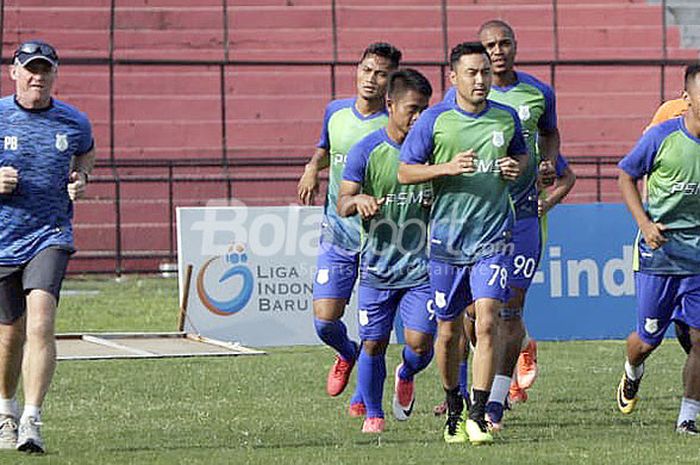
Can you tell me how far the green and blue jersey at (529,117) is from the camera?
33.8 feet

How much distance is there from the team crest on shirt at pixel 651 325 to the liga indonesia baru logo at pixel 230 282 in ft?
23.1

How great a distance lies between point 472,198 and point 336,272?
226 centimetres

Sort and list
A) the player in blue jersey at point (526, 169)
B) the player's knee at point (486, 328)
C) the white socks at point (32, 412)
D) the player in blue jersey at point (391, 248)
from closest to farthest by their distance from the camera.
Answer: the white socks at point (32, 412)
the player's knee at point (486, 328)
the player in blue jersey at point (391, 248)
the player in blue jersey at point (526, 169)

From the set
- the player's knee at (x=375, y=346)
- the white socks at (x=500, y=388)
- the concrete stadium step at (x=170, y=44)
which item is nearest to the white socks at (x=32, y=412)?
the player's knee at (x=375, y=346)

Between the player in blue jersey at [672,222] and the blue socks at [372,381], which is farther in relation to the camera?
the blue socks at [372,381]

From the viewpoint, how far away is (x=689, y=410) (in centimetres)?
958

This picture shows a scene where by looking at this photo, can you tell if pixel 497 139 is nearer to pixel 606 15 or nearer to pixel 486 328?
pixel 486 328

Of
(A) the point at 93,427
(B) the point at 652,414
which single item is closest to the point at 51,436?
(A) the point at 93,427

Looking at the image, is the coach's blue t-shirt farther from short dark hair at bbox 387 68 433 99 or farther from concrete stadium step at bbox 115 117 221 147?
concrete stadium step at bbox 115 117 221 147

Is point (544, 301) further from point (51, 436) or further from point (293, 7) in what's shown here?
point (293, 7)

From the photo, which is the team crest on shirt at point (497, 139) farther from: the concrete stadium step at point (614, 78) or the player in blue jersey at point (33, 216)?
the concrete stadium step at point (614, 78)

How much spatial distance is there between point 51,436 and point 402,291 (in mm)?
2292

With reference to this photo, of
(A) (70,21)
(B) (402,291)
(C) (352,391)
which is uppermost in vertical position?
(A) (70,21)

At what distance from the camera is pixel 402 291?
1003 centimetres
